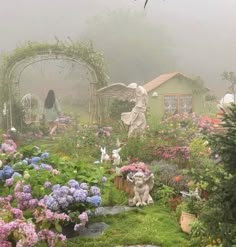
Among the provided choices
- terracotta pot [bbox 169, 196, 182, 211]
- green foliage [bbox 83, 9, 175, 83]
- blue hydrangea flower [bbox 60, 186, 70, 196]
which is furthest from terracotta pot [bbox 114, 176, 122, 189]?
green foliage [bbox 83, 9, 175, 83]

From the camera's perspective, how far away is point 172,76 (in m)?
23.6

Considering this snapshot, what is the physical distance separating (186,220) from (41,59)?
526 inches

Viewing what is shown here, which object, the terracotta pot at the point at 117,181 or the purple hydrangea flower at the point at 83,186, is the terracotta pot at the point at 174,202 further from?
the purple hydrangea flower at the point at 83,186

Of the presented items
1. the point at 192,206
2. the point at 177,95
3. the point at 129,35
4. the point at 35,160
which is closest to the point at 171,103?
the point at 177,95

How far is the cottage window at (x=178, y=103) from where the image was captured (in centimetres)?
2352

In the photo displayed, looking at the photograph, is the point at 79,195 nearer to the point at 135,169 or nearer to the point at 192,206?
the point at 192,206

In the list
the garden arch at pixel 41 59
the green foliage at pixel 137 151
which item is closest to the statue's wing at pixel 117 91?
the garden arch at pixel 41 59

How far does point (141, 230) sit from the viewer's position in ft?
20.3

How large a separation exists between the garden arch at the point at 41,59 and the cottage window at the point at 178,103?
19.6 feet

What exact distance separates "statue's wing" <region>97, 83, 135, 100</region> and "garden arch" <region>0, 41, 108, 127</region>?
57cm

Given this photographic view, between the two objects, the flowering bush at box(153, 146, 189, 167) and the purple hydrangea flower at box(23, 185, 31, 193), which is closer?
the purple hydrangea flower at box(23, 185, 31, 193)

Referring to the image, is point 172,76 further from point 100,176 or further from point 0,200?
point 0,200

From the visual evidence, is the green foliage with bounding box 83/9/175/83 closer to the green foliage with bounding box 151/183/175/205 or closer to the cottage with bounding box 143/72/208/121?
the cottage with bounding box 143/72/208/121

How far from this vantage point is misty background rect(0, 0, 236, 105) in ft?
160
